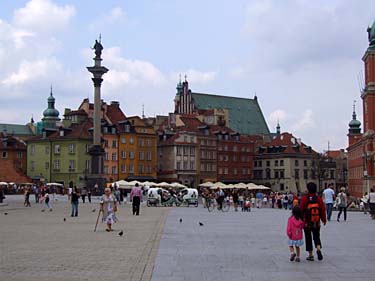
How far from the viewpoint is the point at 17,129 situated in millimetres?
156500

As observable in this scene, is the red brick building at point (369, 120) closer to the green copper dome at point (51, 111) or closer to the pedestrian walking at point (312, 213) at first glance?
the green copper dome at point (51, 111)

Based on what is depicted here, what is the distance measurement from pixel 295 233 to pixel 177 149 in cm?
10328

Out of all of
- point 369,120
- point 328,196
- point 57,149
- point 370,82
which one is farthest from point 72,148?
point 328,196

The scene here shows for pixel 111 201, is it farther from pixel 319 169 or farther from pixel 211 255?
pixel 319 169

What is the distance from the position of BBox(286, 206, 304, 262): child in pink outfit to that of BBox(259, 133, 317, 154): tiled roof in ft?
382

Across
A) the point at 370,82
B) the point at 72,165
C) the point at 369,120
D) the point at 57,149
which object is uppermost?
the point at 370,82

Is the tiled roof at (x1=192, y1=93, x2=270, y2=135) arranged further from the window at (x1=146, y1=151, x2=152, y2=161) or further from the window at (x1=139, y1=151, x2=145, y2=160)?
the window at (x1=139, y1=151, x2=145, y2=160)

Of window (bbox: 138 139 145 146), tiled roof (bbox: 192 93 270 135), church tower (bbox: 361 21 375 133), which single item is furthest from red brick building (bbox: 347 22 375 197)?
tiled roof (bbox: 192 93 270 135)

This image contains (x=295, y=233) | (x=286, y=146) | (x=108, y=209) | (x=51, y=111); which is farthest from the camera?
(x=51, y=111)

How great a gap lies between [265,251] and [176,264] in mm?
3522

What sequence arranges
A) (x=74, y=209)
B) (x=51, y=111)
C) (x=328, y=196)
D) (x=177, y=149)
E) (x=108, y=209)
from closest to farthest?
(x=108, y=209)
(x=328, y=196)
(x=74, y=209)
(x=177, y=149)
(x=51, y=111)

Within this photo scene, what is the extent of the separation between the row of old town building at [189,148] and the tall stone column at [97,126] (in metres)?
20.5

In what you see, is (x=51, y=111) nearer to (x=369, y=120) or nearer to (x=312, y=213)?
(x=369, y=120)

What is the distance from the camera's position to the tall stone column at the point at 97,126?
77.2 m
